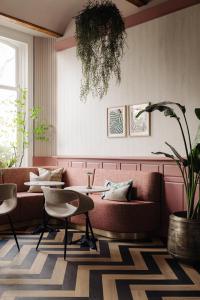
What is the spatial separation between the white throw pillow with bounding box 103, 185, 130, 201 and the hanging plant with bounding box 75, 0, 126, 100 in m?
1.45

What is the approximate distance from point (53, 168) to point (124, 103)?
1.71 m

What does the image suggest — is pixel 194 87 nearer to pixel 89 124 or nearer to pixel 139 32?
pixel 139 32

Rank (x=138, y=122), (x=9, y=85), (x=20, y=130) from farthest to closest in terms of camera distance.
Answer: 1. (x=9, y=85)
2. (x=20, y=130)
3. (x=138, y=122)

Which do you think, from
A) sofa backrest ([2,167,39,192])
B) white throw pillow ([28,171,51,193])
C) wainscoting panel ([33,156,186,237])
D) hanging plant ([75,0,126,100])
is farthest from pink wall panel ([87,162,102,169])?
hanging plant ([75,0,126,100])

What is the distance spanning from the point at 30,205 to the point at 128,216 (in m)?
1.61

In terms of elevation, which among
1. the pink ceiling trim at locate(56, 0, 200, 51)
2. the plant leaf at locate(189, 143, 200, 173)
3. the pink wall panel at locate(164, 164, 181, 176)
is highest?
the pink ceiling trim at locate(56, 0, 200, 51)

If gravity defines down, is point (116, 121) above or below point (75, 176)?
above

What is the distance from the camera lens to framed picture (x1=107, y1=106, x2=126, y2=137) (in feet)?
16.8

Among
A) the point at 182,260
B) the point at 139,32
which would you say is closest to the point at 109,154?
the point at 139,32

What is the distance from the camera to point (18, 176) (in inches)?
215

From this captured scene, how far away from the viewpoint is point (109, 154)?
5.33 metres

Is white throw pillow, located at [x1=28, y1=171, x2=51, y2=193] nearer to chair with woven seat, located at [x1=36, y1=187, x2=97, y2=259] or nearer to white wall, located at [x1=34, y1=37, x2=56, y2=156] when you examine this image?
white wall, located at [x1=34, y1=37, x2=56, y2=156]

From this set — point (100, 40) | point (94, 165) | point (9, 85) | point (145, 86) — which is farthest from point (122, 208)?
point (9, 85)

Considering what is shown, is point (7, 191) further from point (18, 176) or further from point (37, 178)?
point (18, 176)
